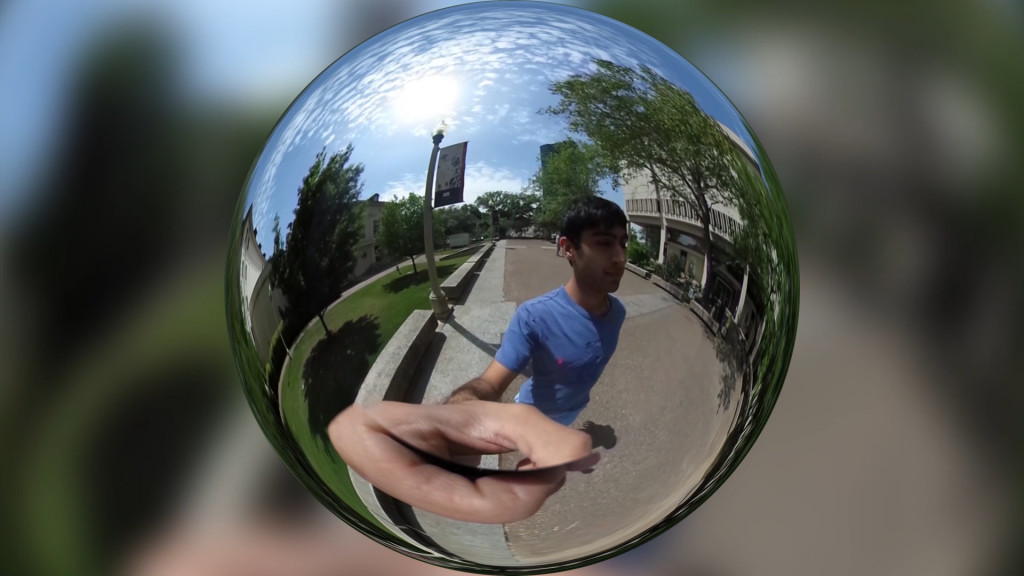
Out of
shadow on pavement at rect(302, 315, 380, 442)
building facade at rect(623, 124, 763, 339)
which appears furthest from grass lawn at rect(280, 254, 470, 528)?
building facade at rect(623, 124, 763, 339)

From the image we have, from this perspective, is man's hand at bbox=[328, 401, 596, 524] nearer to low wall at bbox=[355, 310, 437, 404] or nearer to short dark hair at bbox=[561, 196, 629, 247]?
low wall at bbox=[355, 310, 437, 404]

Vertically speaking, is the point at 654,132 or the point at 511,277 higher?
the point at 654,132

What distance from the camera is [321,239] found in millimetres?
601

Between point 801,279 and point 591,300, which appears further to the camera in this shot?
point 801,279

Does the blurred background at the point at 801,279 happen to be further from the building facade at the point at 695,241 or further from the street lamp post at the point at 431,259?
the street lamp post at the point at 431,259

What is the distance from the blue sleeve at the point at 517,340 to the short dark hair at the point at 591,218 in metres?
0.07

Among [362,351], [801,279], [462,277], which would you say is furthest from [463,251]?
[801,279]

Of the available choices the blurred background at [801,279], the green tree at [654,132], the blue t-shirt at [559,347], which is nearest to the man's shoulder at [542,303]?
the blue t-shirt at [559,347]

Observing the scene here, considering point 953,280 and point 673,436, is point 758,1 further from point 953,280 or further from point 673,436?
point 673,436

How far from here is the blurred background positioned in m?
1.41

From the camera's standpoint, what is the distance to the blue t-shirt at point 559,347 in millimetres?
545

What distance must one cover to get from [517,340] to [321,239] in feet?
0.61

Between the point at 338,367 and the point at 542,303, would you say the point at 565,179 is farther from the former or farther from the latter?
the point at 338,367

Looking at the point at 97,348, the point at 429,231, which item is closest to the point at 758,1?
the point at 429,231
